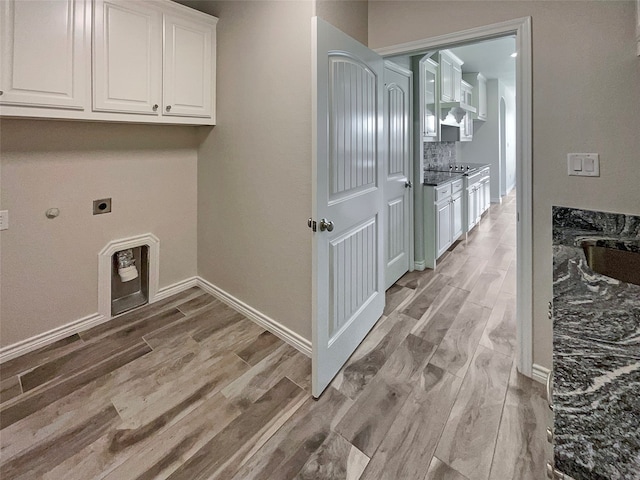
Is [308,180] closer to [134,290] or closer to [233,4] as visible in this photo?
[233,4]

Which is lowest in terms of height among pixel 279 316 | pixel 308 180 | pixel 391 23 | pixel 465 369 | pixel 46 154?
pixel 465 369

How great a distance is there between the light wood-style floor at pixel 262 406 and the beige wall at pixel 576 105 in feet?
1.75

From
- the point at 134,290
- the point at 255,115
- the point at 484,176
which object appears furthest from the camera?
the point at 484,176

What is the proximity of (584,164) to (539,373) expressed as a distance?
1142 mm

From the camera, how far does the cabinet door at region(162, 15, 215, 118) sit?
7.50 ft

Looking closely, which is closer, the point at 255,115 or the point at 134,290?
the point at 255,115

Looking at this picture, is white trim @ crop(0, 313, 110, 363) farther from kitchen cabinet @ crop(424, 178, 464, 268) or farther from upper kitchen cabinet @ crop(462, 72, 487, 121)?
upper kitchen cabinet @ crop(462, 72, 487, 121)

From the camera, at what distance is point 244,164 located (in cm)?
241

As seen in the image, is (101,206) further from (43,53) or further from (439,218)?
(439,218)

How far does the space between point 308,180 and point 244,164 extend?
2.30 feet

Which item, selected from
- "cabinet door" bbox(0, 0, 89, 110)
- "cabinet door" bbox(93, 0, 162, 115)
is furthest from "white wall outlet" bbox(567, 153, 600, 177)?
"cabinet door" bbox(0, 0, 89, 110)

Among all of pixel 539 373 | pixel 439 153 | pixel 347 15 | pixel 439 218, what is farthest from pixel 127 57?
pixel 439 153

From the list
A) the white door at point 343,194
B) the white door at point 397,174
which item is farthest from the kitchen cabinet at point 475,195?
the white door at point 343,194

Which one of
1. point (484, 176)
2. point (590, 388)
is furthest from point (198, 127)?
point (484, 176)
